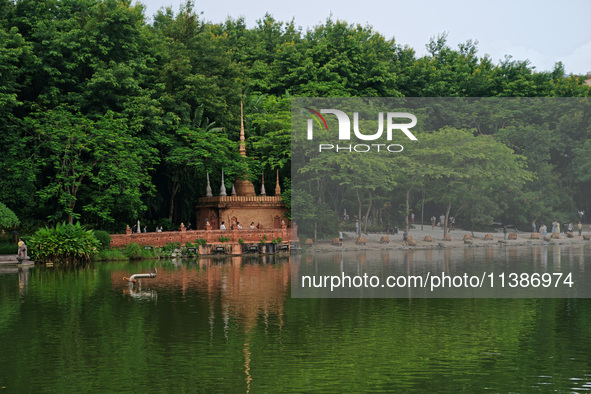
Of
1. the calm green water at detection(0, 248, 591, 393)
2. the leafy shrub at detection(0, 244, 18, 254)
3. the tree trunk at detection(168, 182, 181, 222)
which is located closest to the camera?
the calm green water at detection(0, 248, 591, 393)

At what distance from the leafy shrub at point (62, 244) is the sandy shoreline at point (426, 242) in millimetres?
12316


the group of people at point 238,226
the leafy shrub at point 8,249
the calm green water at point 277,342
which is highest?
the group of people at point 238,226

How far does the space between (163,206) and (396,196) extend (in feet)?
58.4

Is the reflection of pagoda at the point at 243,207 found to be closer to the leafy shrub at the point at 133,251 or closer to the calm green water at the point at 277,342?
the leafy shrub at the point at 133,251

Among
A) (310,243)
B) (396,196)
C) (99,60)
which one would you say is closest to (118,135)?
(99,60)

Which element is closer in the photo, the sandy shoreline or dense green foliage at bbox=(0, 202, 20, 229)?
dense green foliage at bbox=(0, 202, 20, 229)

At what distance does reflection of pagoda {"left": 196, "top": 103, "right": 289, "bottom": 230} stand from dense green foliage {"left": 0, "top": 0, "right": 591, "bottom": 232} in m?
0.87

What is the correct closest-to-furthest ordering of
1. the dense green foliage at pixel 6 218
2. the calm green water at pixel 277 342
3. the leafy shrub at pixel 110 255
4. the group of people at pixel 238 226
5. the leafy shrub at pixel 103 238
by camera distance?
1. the calm green water at pixel 277 342
2. the dense green foliage at pixel 6 218
3. the leafy shrub at pixel 110 255
4. the leafy shrub at pixel 103 238
5. the group of people at pixel 238 226

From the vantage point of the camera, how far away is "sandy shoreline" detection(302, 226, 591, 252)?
148 ft

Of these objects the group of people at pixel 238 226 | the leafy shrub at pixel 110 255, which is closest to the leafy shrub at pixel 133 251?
the leafy shrub at pixel 110 255

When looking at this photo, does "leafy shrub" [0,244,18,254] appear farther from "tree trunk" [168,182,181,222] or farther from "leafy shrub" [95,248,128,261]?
"tree trunk" [168,182,181,222]

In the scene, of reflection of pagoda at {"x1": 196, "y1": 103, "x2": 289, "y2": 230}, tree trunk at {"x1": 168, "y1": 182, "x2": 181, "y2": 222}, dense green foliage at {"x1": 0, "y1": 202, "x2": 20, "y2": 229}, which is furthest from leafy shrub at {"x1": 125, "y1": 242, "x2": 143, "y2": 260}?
tree trunk at {"x1": 168, "y1": 182, "x2": 181, "y2": 222}

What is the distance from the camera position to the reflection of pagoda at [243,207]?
52.4 meters

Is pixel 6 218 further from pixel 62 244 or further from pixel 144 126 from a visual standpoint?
pixel 144 126
